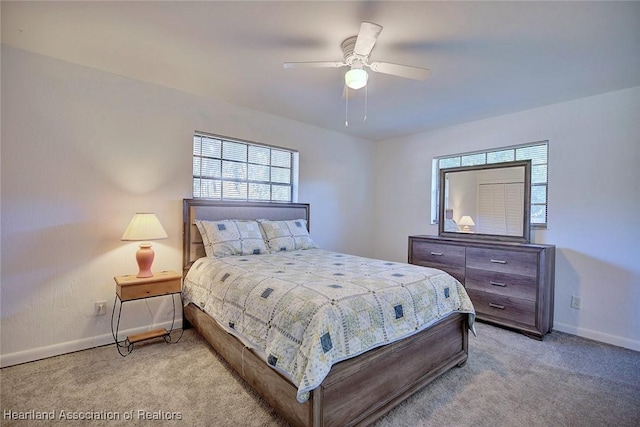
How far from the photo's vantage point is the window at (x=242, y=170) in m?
3.40

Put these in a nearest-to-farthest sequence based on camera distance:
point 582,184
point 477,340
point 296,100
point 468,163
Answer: point 477,340, point 582,184, point 296,100, point 468,163

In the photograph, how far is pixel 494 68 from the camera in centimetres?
251

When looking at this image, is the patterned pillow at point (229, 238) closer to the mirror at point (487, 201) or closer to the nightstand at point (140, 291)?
the nightstand at point (140, 291)

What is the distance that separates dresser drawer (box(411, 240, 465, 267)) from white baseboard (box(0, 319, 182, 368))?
324 cm

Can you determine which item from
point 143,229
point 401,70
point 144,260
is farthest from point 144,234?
point 401,70

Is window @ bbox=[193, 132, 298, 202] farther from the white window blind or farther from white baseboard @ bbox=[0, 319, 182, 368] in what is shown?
the white window blind

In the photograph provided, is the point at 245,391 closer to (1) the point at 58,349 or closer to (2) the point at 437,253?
(1) the point at 58,349

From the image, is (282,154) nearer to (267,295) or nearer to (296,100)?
(296,100)

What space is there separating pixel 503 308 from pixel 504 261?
1.67 feet

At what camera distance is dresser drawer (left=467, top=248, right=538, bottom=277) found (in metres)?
2.96

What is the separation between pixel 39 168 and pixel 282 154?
2501mm

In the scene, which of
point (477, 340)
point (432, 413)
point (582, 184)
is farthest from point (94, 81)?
point (582, 184)

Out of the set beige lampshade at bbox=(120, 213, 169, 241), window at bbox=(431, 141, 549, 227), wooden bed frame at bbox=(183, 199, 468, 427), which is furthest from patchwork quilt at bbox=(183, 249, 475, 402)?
window at bbox=(431, 141, 549, 227)

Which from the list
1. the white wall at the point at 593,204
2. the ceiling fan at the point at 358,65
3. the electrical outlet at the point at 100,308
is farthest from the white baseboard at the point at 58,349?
the white wall at the point at 593,204
